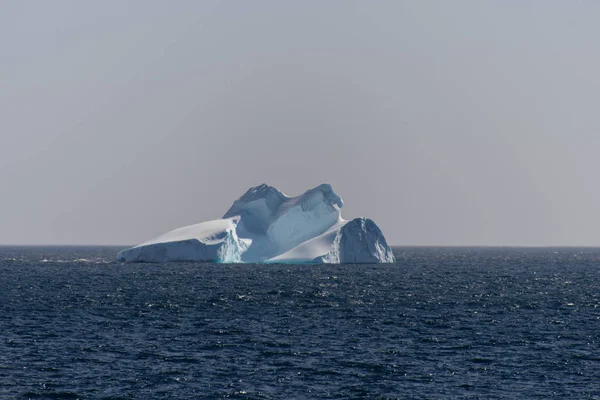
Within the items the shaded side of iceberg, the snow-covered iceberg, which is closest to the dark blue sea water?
the shaded side of iceberg

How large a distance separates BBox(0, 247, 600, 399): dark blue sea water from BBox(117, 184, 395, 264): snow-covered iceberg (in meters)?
27.7

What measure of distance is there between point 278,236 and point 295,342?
6613 cm

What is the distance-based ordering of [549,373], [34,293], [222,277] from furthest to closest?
[222,277] < [34,293] < [549,373]

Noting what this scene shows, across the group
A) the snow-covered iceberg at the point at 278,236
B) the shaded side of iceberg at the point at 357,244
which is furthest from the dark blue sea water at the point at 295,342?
the snow-covered iceberg at the point at 278,236

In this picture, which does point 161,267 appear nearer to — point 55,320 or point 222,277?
point 222,277

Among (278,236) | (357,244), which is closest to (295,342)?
(357,244)

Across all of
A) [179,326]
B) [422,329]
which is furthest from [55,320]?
[422,329]

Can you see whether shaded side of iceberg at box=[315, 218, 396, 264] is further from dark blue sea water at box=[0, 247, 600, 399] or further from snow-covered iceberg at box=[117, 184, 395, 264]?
dark blue sea water at box=[0, 247, 600, 399]

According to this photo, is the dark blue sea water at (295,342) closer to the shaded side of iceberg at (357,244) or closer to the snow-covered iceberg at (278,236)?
the shaded side of iceberg at (357,244)

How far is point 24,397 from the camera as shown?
98.1 ft

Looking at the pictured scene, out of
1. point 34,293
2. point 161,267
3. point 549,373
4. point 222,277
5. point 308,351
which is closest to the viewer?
point 549,373

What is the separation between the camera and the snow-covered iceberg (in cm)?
10150

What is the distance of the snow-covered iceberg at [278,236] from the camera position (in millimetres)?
101500

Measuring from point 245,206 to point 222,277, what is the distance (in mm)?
25805
